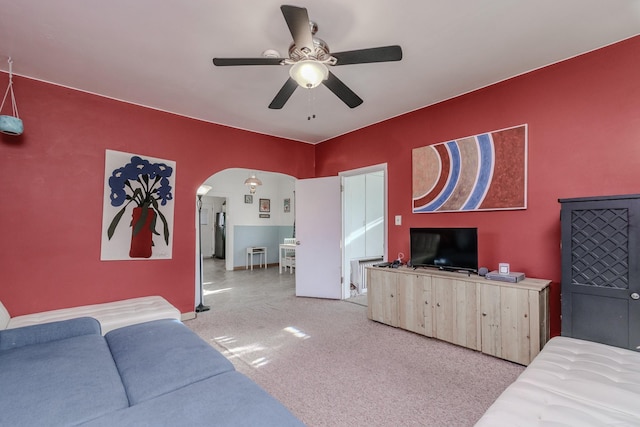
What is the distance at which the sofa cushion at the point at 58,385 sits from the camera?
3.66 ft

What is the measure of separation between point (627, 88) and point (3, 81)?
5569mm

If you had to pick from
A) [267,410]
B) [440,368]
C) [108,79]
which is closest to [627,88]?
[440,368]

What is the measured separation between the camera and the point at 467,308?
2.85m

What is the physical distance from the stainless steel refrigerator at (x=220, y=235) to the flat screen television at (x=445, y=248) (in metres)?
7.66

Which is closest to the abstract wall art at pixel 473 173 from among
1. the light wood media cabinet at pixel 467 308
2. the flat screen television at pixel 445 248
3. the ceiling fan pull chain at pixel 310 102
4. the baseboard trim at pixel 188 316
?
the flat screen television at pixel 445 248

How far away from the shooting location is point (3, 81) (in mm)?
2848

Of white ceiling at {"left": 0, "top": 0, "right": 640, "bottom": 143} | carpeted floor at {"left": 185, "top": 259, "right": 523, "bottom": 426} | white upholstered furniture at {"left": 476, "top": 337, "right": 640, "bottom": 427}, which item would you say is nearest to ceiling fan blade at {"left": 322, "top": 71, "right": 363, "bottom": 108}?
white ceiling at {"left": 0, "top": 0, "right": 640, "bottom": 143}

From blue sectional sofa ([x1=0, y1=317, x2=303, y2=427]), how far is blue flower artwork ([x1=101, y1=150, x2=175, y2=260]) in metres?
1.62

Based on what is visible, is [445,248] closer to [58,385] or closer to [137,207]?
[58,385]

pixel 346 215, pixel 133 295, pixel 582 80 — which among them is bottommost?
pixel 133 295

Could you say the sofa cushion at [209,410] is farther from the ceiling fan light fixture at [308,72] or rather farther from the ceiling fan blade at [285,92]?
the ceiling fan blade at [285,92]

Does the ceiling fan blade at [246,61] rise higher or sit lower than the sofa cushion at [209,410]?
higher

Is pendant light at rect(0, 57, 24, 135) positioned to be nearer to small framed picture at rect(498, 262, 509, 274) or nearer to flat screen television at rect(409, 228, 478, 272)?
flat screen television at rect(409, 228, 478, 272)

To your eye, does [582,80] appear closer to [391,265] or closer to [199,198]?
[391,265]
